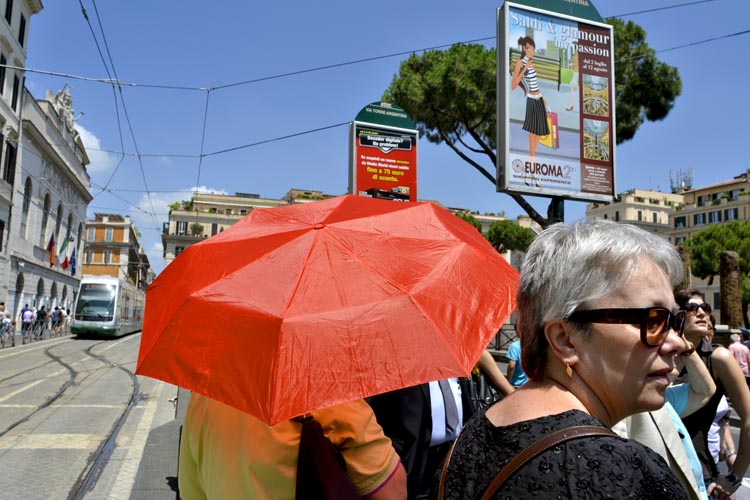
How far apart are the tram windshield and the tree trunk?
2538cm

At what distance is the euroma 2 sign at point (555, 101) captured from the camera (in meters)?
9.66

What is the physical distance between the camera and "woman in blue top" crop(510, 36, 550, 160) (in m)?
9.72

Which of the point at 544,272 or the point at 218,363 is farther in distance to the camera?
the point at 218,363

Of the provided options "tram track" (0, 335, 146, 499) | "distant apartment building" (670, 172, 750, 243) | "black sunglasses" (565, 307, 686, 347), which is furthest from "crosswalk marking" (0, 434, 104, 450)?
"distant apartment building" (670, 172, 750, 243)

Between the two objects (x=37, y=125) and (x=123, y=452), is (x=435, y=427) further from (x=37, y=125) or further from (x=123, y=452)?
(x=37, y=125)

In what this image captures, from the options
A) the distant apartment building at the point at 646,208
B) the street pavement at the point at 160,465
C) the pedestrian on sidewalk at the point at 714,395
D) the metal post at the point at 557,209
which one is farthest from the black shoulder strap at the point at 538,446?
the distant apartment building at the point at 646,208

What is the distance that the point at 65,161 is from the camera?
4672 centimetres

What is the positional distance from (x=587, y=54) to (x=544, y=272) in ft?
32.3

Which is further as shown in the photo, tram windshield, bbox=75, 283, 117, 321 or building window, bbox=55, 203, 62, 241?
building window, bbox=55, 203, 62, 241

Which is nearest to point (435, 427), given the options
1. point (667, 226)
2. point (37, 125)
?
point (37, 125)

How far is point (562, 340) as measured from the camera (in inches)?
51.0

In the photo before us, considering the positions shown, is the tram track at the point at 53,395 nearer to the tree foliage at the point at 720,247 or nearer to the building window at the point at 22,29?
the building window at the point at 22,29

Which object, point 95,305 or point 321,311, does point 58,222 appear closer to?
point 95,305

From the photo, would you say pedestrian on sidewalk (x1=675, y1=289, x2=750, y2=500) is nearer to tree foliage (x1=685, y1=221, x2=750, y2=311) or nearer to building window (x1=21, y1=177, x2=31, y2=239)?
building window (x1=21, y1=177, x2=31, y2=239)
